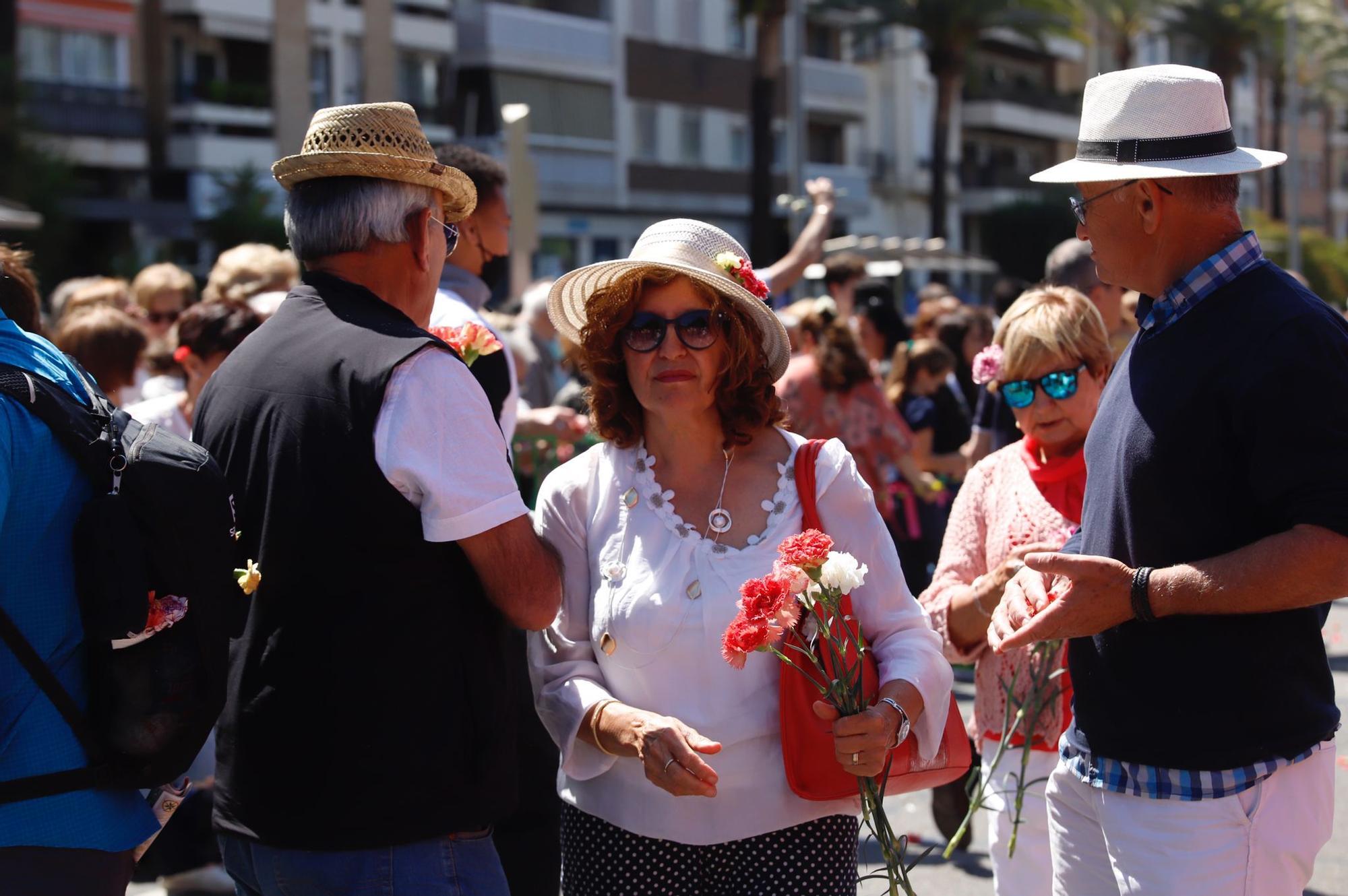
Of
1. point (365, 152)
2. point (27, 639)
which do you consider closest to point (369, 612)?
point (27, 639)

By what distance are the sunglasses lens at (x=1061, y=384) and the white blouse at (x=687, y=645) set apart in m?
1.03

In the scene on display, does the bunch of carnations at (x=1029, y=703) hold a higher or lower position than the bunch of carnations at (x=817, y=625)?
lower

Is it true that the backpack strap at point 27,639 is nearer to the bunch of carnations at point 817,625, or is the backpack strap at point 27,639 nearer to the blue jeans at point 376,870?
the blue jeans at point 376,870

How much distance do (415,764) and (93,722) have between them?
530 millimetres

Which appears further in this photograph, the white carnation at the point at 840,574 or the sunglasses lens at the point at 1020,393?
the sunglasses lens at the point at 1020,393

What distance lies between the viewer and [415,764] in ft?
8.64

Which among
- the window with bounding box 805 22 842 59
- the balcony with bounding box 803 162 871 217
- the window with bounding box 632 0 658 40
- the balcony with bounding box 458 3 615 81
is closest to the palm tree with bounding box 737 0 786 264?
the balcony with bounding box 458 3 615 81

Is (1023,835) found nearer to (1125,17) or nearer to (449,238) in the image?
(449,238)

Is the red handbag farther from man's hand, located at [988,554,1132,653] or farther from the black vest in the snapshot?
the black vest

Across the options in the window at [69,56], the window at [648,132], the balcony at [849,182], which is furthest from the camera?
the balcony at [849,182]

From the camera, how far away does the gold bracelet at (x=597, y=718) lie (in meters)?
3.00

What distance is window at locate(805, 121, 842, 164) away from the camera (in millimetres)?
51094

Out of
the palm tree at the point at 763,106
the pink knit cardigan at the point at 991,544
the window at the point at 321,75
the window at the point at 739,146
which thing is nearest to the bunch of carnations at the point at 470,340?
the pink knit cardigan at the point at 991,544

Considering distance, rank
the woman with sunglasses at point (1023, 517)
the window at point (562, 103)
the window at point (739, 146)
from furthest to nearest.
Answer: the window at point (739, 146), the window at point (562, 103), the woman with sunglasses at point (1023, 517)
